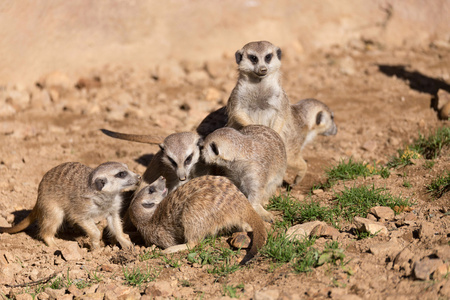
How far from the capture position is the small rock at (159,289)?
2939 millimetres

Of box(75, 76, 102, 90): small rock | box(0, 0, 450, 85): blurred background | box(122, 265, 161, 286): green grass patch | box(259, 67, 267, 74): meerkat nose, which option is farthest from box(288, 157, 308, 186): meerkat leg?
box(0, 0, 450, 85): blurred background

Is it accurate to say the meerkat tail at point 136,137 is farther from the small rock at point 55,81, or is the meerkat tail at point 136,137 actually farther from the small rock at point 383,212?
the small rock at point 55,81

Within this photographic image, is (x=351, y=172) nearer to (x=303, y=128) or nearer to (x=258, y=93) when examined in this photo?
(x=303, y=128)

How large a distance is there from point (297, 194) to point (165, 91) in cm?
302

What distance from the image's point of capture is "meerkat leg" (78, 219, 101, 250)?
396 centimetres

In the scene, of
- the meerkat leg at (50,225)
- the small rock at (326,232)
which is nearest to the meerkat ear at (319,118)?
the small rock at (326,232)

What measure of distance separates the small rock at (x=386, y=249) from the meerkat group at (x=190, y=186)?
68cm

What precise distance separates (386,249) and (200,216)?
1166 mm

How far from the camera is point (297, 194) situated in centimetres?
441

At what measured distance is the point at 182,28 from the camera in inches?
296

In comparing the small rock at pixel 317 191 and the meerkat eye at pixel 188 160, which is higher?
the meerkat eye at pixel 188 160

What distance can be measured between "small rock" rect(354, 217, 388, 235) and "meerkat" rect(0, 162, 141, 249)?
1.66 m

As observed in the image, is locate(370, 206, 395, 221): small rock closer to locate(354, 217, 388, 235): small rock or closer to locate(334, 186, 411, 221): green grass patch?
locate(334, 186, 411, 221): green grass patch

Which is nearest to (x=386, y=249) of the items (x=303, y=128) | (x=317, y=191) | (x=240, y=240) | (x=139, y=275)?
(x=240, y=240)
